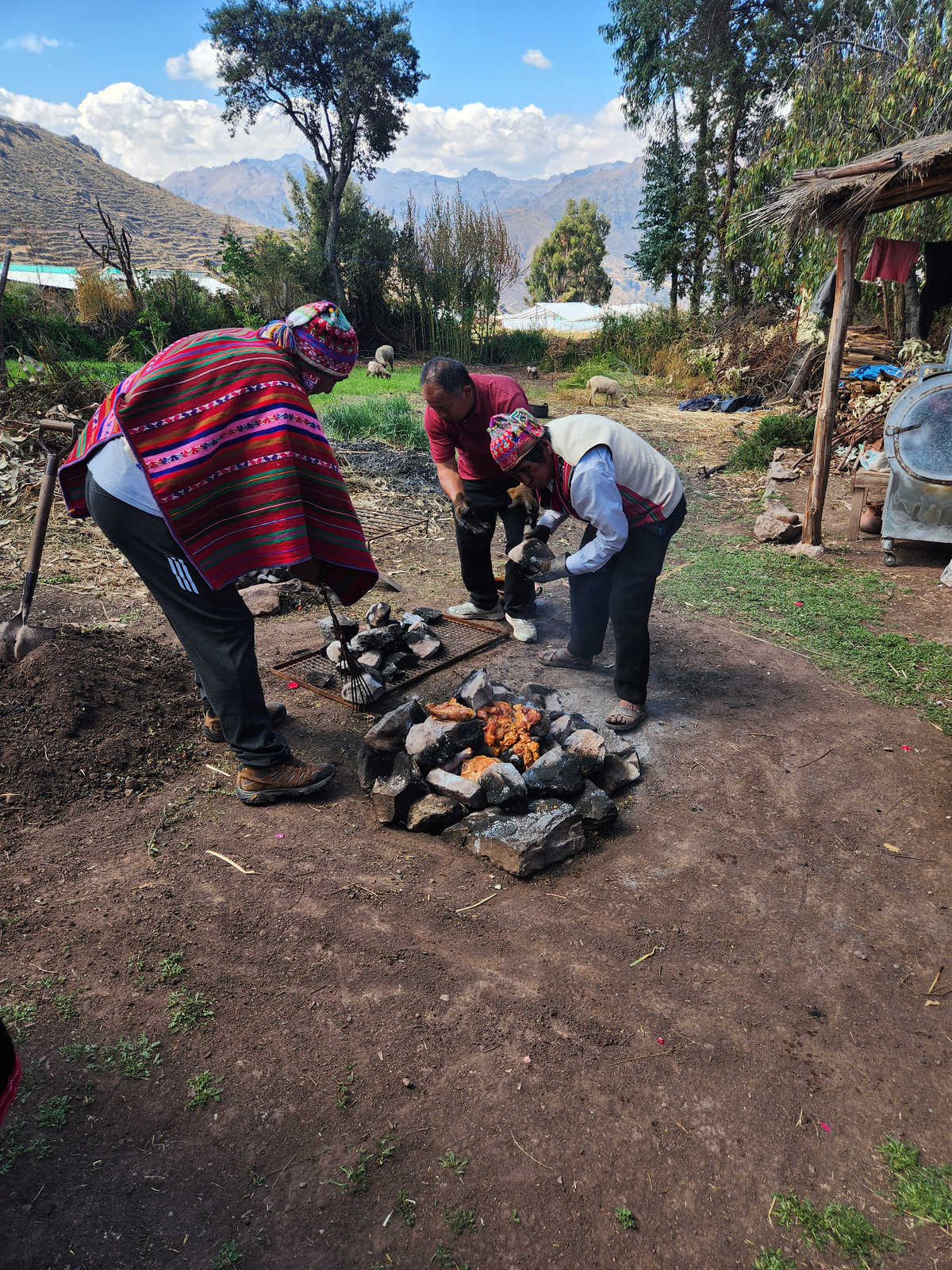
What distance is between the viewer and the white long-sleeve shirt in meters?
2.88

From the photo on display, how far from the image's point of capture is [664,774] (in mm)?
3033

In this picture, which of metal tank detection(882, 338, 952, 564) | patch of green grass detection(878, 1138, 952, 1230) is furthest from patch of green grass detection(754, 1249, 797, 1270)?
metal tank detection(882, 338, 952, 564)

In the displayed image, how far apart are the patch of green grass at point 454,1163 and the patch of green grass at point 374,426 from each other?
7.97m

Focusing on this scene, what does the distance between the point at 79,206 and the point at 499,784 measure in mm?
63547

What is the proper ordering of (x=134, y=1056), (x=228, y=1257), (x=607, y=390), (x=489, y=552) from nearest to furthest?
(x=228, y=1257) → (x=134, y=1056) → (x=489, y=552) → (x=607, y=390)

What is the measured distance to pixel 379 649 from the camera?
387 centimetres

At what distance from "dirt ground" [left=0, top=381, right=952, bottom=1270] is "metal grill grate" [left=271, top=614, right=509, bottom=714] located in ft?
1.19

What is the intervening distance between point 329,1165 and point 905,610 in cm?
461

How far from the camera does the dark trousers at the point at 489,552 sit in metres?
4.24

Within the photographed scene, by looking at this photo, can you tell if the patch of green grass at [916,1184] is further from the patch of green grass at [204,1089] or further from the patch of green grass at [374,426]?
the patch of green grass at [374,426]

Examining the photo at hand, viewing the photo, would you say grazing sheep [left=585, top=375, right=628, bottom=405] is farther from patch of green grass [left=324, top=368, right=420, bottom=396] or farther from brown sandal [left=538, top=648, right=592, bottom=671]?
brown sandal [left=538, top=648, right=592, bottom=671]

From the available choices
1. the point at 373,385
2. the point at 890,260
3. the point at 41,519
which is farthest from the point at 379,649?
the point at 373,385

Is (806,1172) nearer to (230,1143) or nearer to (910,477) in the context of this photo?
(230,1143)

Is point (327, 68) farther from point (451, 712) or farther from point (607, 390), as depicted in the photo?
point (451, 712)
